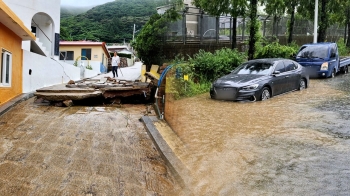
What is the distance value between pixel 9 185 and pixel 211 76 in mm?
11452

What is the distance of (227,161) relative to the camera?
5.91 m

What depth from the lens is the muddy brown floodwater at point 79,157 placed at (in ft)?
15.5

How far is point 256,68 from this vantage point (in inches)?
489

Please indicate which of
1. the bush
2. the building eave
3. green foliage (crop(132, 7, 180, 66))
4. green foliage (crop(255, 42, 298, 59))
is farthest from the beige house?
the building eave

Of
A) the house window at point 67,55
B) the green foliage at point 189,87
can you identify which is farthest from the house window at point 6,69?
the house window at point 67,55

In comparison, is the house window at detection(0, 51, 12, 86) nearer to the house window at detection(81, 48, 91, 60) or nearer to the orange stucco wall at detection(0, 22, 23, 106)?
the orange stucco wall at detection(0, 22, 23, 106)

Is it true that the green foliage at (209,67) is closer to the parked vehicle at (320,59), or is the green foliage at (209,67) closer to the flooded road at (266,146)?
the flooded road at (266,146)

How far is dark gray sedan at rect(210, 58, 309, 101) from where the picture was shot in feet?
36.7

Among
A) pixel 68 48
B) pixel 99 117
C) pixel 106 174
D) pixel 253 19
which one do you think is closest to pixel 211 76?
pixel 253 19

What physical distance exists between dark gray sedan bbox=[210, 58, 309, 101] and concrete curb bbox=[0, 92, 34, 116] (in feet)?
20.0

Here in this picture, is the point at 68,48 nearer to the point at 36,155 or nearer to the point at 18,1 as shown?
the point at 18,1

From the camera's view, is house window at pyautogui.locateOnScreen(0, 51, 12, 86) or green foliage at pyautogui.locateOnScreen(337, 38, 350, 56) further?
green foliage at pyautogui.locateOnScreen(337, 38, 350, 56)

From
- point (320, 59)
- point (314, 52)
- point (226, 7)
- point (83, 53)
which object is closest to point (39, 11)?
point (226, 7)

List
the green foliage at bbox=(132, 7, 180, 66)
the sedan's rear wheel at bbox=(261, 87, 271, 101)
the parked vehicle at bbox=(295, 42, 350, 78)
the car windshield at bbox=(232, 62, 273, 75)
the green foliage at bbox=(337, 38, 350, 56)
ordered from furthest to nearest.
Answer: the green foliage at bbox=(337, 38, 350, 56)
the green foliage at bbox=(132, 7, 180, 66)
the parked vehicle at bbox=(295, 42, 350, 78)
the car windshield at bbox=(232, 62, 273, 75)
the sedan's rear wheel at bbox=(261, 87, 271, 101)
